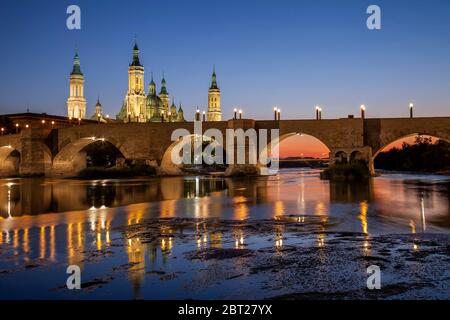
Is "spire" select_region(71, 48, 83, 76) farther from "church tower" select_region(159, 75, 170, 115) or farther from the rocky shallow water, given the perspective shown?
the rocky shallow water

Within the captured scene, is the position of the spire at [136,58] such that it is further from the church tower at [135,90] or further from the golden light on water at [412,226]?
the golden light on water at [412,226]

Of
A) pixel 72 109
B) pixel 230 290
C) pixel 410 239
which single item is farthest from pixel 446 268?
pixel 72 109

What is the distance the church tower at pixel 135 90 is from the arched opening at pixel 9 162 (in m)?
56.2

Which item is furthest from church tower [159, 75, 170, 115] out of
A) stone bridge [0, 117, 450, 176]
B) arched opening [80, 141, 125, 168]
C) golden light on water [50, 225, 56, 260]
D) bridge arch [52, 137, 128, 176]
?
golden light on water [50, 225, 56, 260]

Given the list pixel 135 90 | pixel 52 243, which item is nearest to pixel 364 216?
pixel 52 243

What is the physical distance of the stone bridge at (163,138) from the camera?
38.1 metres

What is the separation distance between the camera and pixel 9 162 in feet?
222

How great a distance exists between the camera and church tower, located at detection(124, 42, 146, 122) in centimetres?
12419

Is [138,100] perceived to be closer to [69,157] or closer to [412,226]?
[69,157]

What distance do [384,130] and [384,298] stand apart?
3433cm

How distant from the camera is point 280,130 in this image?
41688mm

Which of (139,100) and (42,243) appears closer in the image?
(42,243)

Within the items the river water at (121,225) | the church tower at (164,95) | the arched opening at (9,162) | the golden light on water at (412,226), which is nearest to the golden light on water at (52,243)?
the river water at (121,225)

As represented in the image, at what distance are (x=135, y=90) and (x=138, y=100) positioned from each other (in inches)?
106
